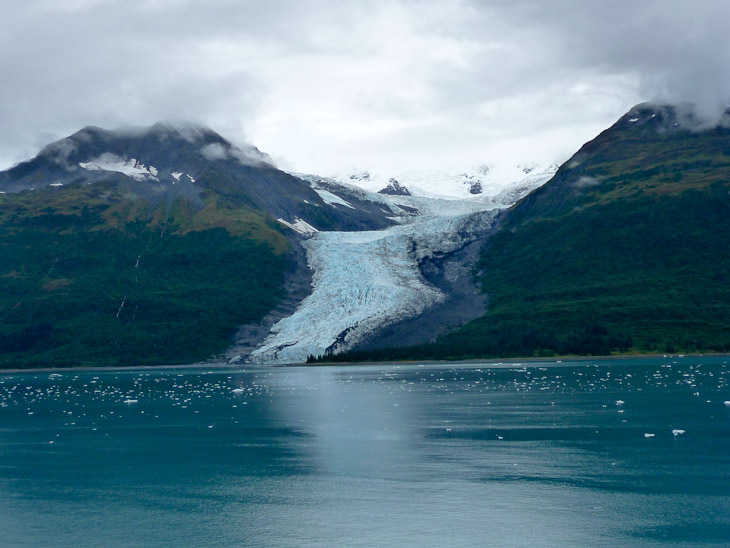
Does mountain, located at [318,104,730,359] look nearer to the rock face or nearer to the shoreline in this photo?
the shoreline

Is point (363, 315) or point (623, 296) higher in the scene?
point (623, 296)

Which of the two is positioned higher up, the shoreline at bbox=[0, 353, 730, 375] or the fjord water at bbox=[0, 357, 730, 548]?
the shoreline at bbox=[0, 353, 730, 375]

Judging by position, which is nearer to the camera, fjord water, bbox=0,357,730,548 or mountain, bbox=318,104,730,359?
fjord water, bbox=0,357,730,548

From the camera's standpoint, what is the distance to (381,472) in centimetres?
3794

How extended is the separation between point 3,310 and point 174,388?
106 m

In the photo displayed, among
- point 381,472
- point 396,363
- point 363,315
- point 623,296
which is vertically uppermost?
point 623,296

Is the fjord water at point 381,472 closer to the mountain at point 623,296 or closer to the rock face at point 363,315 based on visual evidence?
the mountain at point 623,296

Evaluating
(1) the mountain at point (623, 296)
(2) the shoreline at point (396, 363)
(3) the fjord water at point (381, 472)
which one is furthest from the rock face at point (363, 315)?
(3) the fjord water at point (381, 472)

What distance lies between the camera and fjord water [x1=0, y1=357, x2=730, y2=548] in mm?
28328

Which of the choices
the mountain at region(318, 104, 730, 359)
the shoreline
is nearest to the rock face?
the mountain at region(318, 104, 730, 359)

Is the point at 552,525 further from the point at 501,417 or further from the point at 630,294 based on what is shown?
the point at 630,294

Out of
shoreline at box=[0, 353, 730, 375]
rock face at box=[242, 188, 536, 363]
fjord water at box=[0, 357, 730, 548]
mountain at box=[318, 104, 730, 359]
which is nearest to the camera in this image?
fjord water at box=[0, 357, 730, 548]

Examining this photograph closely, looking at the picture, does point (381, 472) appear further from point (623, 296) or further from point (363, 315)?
point (623, 296)

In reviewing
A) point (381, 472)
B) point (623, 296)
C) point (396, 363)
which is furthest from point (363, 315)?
point (381, 472)
